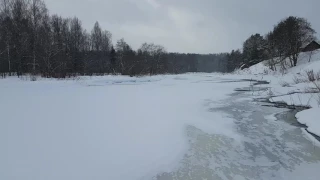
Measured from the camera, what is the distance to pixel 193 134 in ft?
15.5

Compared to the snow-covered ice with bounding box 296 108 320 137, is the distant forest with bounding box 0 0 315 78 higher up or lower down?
higher up

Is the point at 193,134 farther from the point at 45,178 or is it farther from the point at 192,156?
the point at 45,178

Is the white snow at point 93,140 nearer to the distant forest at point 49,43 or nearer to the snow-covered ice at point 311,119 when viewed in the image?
the snow-covered ice at point 311,119

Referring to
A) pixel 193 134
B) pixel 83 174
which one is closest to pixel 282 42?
pixel 193 134

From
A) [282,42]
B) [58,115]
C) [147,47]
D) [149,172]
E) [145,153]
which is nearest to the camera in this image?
[149,172]

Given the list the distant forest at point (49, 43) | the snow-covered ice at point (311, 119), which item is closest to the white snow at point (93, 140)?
Result: the snow-covered ice at point (311, 119)

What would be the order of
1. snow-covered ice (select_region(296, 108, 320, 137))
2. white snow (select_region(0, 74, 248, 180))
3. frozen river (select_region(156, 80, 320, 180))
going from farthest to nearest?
snow-covered ice (select_region(296, 108, 320, 137)), frozen river (select_region(156, 80, 320, 180)), white snow (select_region(0, 74, 248, 180))

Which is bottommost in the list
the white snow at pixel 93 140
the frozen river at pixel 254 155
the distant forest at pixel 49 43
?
the frozen river at pixel 254 155

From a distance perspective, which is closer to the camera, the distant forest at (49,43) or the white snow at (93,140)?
the white snow at (93,140)

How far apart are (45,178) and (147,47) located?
206 ft

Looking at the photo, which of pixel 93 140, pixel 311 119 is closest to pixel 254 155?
pixel 93 140

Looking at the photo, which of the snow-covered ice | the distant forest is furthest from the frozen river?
the distant forest

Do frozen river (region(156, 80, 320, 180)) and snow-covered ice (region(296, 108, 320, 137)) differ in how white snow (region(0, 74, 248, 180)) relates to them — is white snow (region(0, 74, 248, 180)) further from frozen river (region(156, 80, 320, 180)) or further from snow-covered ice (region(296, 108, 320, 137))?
snow-covered ice (region(296, 108, 320, 137))

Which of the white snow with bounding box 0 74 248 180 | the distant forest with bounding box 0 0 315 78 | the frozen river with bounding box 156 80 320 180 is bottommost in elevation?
the frozen river with bounding box 156 80 320 180
